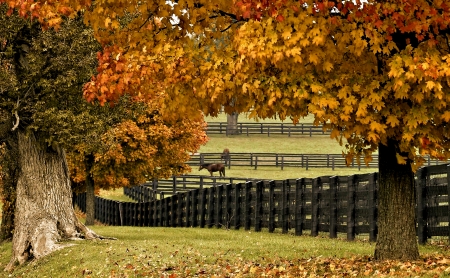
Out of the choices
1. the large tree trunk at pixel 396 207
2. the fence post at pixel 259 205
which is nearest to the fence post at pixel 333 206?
the fence post at pixel 259 205

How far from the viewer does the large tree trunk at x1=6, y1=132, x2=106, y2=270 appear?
20.4 metres

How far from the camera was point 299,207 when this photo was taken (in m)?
23.0

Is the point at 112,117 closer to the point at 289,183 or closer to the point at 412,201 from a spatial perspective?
the point at 289,183

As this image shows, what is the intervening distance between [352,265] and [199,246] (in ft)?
19.8

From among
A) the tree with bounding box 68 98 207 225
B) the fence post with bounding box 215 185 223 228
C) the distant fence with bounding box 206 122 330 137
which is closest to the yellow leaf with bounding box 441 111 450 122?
the fence post with bounding box 215 185 223 228

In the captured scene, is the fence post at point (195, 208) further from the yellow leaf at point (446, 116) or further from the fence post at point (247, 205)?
the yellow leaf at point (446, 116)

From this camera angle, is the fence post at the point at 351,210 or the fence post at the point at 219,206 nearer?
the fence post at the point at 351,210

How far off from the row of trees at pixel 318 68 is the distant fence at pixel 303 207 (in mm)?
3183

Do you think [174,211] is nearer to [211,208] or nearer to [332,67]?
[211,208]

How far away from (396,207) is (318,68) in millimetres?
3111

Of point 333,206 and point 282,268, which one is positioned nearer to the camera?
point 282,268

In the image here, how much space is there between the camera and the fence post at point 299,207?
23031 mm

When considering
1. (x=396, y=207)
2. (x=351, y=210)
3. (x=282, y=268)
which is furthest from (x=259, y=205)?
(x=396, y=207)

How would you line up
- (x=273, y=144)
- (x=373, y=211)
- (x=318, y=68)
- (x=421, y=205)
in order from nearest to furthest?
(x=318, y=68) < (x=421, y=205) < (x=373, y=211) < (x=273, y=144)
